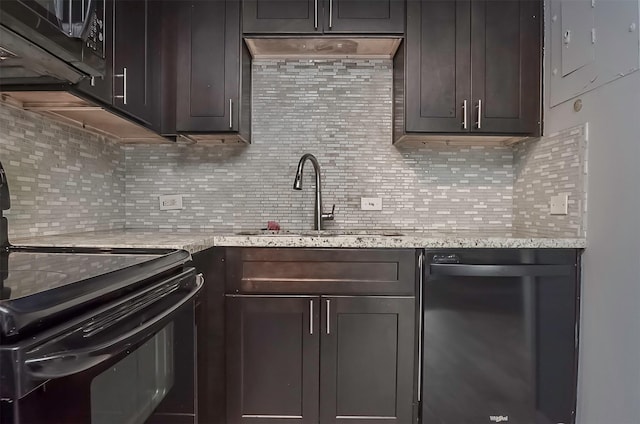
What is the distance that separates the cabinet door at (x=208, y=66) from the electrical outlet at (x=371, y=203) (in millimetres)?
828

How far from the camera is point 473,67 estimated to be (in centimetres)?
175

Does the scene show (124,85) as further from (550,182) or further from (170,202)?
(550,182)

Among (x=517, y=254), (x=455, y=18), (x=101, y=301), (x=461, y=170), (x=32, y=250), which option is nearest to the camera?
(x=101, y=301)

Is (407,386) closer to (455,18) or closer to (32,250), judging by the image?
(32,250)

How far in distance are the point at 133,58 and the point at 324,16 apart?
0.90 metres

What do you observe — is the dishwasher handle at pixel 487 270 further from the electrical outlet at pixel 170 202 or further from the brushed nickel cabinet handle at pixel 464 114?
the electrical outlet at pixel 170 202

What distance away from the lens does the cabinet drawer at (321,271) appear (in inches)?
58.8

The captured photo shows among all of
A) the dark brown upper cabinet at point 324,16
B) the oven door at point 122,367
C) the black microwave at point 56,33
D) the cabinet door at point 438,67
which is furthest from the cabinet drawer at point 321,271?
the dark brown upper cabinet at point 324,16

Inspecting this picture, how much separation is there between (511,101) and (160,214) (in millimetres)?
1999

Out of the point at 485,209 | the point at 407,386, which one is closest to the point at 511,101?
the point at 485,209

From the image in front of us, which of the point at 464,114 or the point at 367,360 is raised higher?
the point at 464,114

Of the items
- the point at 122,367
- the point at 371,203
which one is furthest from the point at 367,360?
the point at 122,367

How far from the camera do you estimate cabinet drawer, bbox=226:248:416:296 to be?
149 centimetres

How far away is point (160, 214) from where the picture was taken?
6.82 feet
